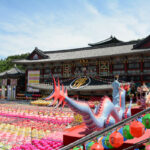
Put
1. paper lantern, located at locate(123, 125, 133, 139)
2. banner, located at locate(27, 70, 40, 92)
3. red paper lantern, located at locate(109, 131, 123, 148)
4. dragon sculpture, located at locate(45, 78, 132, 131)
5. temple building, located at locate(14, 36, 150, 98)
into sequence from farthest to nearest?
banner, located at locate(27, 70, 40, 92)
temple building, located at locate(14, 36, 150, 98)
dragon sculpture, located at locate(45, 78, 132, 131)
paper lantern, located at locate(123, 125, 133, 139)
red paper lantern, located at locate(109, 131, 123, 148)

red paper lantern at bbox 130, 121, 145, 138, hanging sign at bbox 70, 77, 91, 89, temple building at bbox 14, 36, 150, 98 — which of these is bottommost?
red paper lantern at bbox 130, 121, 145, 138

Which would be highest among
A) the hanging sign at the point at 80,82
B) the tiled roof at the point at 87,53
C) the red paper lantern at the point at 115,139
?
the tiled roof at the point at 87,53

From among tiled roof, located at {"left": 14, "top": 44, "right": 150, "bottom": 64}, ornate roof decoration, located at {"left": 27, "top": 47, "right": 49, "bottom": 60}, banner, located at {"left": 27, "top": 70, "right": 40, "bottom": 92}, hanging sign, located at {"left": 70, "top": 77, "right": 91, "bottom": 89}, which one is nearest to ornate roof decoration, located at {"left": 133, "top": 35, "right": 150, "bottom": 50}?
tiled roof, located at {"left": 14, "top": 44, "right": 150, "bottom": 64}

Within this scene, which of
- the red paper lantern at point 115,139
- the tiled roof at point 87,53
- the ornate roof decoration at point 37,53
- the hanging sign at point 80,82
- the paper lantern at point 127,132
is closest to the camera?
the red paper lantern at point 115,139

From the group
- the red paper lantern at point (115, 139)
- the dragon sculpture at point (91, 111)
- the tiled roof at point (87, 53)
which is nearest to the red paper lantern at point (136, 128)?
the red paper lantern at point (115, 139)

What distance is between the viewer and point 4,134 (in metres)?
8.94

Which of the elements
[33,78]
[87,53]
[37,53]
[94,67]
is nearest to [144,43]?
[94,67]

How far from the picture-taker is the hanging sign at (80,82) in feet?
72.5

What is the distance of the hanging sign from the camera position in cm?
2211

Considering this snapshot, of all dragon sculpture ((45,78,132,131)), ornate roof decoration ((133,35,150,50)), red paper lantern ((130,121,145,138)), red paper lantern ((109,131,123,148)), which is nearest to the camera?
red paper lantern ((130,121,145,138))

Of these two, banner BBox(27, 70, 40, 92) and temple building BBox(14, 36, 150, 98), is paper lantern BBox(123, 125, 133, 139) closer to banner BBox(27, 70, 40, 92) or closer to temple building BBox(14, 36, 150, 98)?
temple building BBox(14, 36, 150, 98)

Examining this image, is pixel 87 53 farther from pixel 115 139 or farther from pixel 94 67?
pixel 115 139

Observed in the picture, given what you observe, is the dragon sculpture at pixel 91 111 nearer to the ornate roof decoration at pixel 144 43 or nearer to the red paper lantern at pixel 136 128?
the red paper lantern at pixel 136 128

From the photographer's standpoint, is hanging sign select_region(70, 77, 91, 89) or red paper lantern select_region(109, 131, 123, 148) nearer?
red paper lantern select_region(109, 131, 123, 148)
